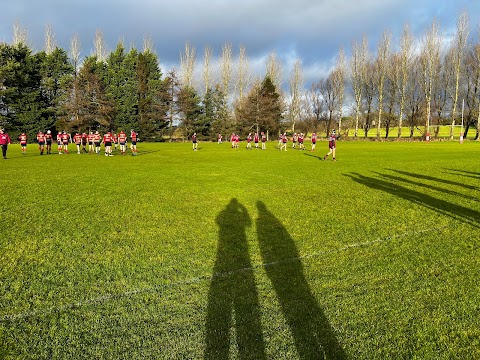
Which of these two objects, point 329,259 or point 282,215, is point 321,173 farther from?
point 329,259

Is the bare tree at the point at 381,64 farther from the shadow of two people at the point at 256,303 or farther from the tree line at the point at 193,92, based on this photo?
the shadow of two people at the point at 256,303

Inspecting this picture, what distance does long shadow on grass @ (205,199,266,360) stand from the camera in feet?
11.1

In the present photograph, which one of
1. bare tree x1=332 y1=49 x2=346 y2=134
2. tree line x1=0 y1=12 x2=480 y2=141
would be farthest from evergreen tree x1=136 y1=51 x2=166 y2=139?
bare tree x1=332 y1=49 x2=346 y2=134

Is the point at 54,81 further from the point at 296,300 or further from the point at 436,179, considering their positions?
the point at 296,300

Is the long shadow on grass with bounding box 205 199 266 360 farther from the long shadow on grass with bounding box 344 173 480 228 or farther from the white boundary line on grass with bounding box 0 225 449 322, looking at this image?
the long shadow on grass with bounding box 344 173 480 228

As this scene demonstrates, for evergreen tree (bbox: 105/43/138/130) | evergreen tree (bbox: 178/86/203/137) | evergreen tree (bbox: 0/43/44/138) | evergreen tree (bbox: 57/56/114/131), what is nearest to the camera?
evergreen tree (bbox: 0/43/44/138)

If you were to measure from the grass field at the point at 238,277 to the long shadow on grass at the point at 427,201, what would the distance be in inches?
4.5

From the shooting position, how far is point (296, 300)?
4.30 meters

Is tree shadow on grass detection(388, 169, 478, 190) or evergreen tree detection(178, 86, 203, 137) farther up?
evergreen tree detection(178, 86, 203, 137)

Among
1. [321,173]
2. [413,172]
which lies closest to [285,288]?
[321,173]

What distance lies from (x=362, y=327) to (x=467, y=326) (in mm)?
1169

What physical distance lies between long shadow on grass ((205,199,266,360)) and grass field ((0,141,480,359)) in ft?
0.07

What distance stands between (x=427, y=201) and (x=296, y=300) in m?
7.66

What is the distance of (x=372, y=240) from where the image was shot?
662 centimetres
